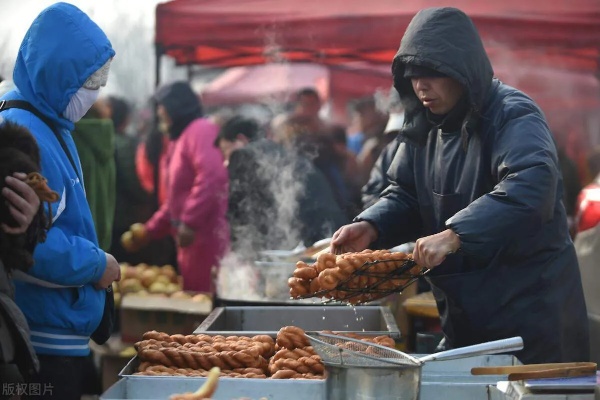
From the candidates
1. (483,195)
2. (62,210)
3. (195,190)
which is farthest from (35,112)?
(195,190)

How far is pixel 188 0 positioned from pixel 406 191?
5018 millimetres

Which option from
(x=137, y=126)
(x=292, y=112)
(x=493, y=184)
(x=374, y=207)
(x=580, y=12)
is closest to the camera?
(x=493, y=184)

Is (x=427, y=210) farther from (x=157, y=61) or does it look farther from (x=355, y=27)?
(x=157, y=61)

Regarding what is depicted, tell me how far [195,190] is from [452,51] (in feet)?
14.4

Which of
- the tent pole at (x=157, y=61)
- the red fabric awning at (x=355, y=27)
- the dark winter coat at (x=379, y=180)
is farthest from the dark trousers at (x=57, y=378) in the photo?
the tent pole at (x=157, y=61)

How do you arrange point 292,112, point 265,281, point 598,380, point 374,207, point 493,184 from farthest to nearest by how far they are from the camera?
point 292,112 < point 265,281 < point 374,207 < point 493,184 < point 598,380

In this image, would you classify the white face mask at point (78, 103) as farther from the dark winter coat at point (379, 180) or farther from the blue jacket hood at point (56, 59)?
the dark winter coat at point (379, 180)

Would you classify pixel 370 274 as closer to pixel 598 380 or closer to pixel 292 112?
pixel 598 380

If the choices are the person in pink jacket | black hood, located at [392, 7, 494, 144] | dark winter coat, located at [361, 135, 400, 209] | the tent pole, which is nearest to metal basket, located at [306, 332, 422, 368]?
black hood, located at [392, 7, 494, 144]

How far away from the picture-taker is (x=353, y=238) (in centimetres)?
385

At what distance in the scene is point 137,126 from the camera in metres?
10.4

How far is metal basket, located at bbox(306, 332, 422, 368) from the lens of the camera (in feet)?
8.07

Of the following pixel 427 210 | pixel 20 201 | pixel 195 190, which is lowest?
pixel 195 190

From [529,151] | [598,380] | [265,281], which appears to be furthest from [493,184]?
[265,281]
